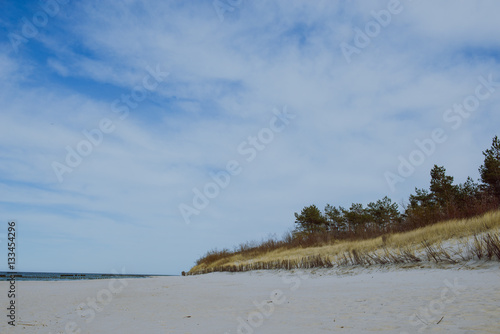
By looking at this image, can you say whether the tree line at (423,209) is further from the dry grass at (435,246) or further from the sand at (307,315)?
the sand at (307,315)

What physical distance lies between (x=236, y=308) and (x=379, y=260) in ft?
25.3

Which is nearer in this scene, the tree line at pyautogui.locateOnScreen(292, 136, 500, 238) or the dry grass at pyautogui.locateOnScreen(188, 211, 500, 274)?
the dry grass at pyautogui.locateOnScreen(188, 211, 500, 274)

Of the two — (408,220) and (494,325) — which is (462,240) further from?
(494,325)

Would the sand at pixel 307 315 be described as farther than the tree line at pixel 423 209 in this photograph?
No

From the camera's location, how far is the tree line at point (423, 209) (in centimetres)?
1580

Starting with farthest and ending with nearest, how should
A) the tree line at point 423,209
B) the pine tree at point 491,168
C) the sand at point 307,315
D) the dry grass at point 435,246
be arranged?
the pine tree at point 491,168
the tree line at point 423,209
the dry grass at point 435,246
the sand at point 307,315

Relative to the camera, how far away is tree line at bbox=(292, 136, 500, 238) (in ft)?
51.9

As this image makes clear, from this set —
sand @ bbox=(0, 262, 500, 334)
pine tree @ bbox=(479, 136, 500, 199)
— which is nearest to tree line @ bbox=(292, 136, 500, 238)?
pine tree @ bbox=(479, 136, 500, 199)

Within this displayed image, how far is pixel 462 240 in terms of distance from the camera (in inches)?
420

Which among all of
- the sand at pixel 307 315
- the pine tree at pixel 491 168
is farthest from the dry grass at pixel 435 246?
the pine tree at pixel 491 168

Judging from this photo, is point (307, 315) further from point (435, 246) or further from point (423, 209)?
point (423, 209)

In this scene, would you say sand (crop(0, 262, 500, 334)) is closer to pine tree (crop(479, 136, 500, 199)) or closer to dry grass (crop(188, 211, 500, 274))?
dry grass (crop(188, 211, 500, 274))

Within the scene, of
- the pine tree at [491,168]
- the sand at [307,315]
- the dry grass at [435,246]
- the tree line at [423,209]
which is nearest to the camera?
the sand at [307,315]

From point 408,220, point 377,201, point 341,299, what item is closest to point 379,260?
point 341,299
